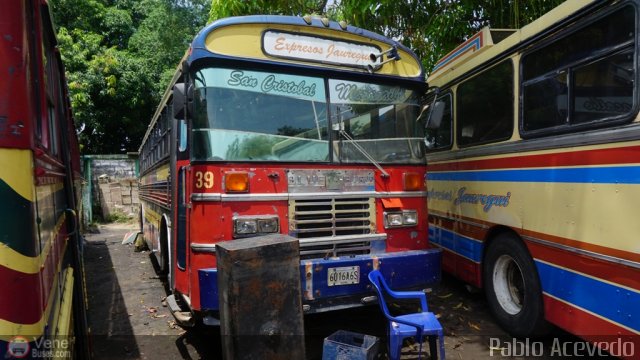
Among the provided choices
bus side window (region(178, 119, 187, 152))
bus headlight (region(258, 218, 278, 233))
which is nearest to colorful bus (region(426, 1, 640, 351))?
bus headlight (region(258, 218, 278, 233))

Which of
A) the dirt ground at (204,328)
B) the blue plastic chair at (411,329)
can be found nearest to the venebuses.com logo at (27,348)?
the blue plastic chair at (411,329)

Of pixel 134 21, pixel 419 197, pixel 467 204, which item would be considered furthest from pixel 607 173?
pixel 134 21

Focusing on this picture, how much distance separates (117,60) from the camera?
53.5ft

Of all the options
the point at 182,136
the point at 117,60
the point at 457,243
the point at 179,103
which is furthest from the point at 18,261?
the point at 117,60

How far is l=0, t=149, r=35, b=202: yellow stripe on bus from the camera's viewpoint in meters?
1.50

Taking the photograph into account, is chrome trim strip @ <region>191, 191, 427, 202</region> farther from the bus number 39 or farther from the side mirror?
the side mirror

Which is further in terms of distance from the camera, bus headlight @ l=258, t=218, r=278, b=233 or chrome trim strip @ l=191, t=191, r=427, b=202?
bus headlight @ l=258, t=218, r=278, b=233

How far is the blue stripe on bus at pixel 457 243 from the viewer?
5.05 meters

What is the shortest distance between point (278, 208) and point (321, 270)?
663 mm

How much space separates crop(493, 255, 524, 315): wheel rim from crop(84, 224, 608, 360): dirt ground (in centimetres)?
34

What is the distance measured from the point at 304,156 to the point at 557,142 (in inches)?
87.0

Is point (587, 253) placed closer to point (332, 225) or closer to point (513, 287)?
point (513, 287)

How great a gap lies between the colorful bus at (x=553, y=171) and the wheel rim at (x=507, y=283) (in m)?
0.01

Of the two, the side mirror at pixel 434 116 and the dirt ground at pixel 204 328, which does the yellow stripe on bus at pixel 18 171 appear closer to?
the dirt ground at pixel 204 328
